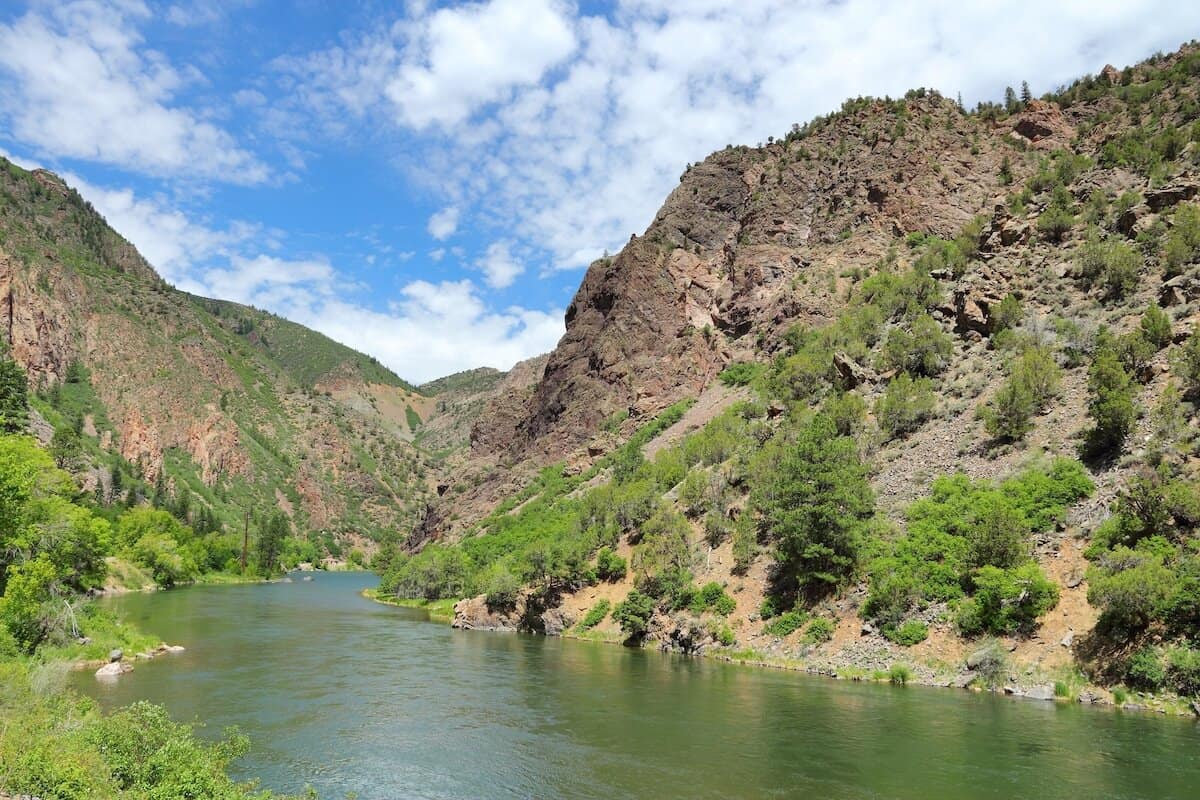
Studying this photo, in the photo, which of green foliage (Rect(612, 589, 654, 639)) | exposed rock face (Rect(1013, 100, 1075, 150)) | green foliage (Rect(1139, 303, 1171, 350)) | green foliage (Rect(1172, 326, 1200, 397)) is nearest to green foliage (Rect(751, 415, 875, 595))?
green foliage (Rect(612, 589, 654, 639))

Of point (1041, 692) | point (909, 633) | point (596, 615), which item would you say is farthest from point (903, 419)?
point (596, 615)

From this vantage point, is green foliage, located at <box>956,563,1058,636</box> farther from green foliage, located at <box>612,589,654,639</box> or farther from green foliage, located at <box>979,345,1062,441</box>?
green foliage, located at <box>612,589,654,639</box>

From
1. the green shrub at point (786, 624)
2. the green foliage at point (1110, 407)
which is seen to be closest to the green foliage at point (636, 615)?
the green shrub at point (786, 624)

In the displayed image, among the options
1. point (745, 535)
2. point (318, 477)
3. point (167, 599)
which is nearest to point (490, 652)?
point (745, 535)

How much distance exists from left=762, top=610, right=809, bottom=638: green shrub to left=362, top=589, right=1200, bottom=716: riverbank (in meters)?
1.37

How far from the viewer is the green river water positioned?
1844cm

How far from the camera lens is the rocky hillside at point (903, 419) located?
3125 centimetres

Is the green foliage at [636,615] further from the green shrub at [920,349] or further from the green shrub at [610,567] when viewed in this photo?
the green shrub at [920,349]

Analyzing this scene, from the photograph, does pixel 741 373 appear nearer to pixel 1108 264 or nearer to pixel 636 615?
pixel 1108 264

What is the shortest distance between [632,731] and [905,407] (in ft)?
106

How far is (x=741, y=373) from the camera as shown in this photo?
7700 cm

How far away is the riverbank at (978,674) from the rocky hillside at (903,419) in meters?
0.18

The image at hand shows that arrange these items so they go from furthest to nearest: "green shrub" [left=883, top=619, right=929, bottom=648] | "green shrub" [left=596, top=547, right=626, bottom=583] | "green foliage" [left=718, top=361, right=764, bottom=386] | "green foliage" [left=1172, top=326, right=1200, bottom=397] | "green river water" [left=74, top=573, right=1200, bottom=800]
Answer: "green foliage" [left=718, top=361, right=764, bottom=386], "green shrub" [left=596, top=547, right=626, bottom=583], "green foliage" [left=1172, top=326, right=1200, bottom=397], "green shrub" [left=883, top=619, right=929, bottom=648], "green river water" [left=74, top=573, right=1200, bottom=800]

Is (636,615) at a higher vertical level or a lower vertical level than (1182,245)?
lower
